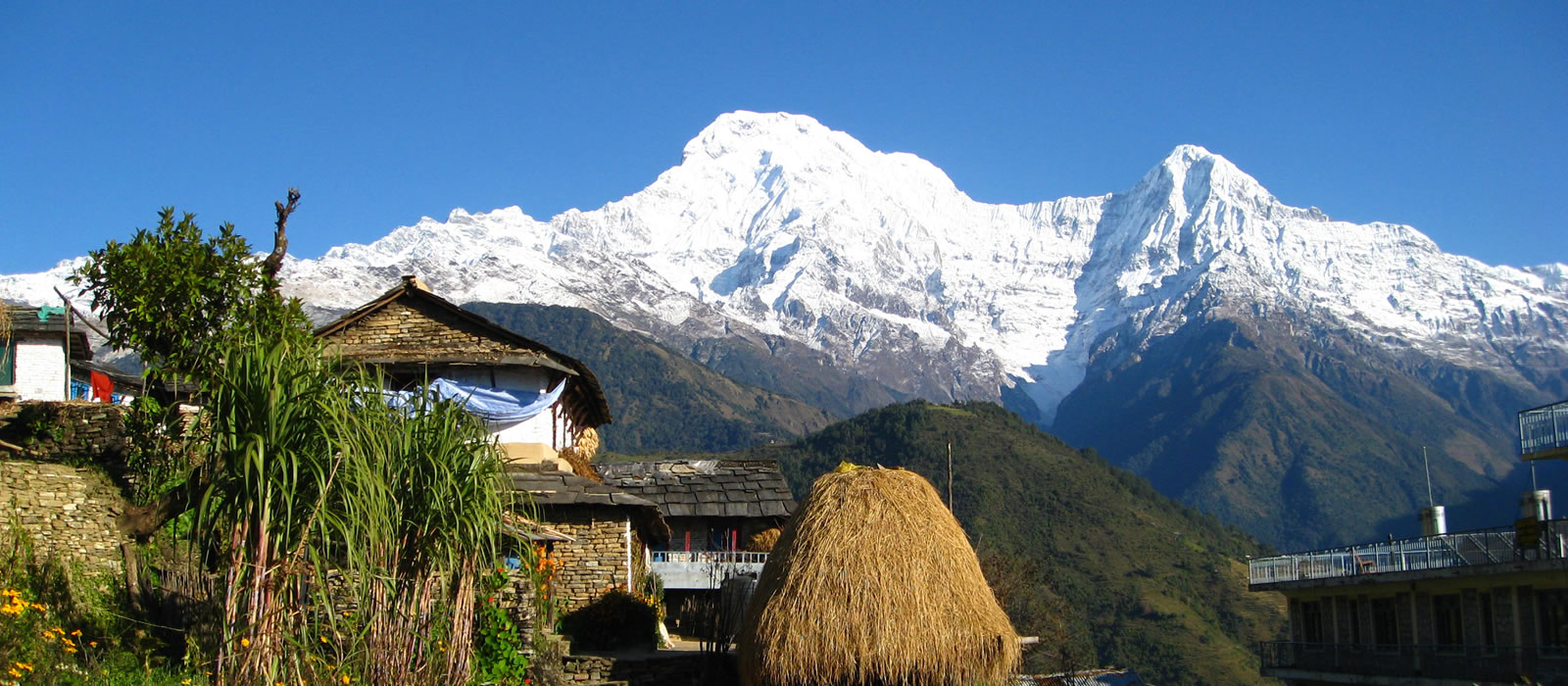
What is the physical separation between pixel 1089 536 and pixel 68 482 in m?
102

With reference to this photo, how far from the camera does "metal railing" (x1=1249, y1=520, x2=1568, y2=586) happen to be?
31.9m

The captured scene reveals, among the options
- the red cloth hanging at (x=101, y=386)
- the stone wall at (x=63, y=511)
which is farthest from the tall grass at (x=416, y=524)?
the red cloth hanging at (x=101, y=386)

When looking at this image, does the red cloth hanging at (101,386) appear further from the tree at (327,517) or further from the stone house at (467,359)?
the tree at (327,517)

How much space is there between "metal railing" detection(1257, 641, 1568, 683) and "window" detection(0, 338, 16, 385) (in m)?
36.6

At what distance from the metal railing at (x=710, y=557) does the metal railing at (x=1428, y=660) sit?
16984mm

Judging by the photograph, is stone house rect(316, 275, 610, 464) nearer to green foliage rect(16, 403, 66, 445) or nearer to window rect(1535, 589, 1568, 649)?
green foliage rect(16, 403, 66, 445)

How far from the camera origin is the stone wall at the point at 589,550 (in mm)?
26391

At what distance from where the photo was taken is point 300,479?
1470cm

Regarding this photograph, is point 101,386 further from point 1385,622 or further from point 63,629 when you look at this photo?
point 1385,622

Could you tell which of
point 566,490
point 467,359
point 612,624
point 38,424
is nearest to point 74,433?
point 38,424

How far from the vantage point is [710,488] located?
1540 inches

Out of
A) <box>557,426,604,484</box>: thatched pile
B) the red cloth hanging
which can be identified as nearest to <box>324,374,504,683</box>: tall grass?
<box>557,426,604,484</box>: thatched pile

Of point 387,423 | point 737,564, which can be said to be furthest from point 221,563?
point 737,564

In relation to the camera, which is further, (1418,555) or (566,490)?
(1418,555)
